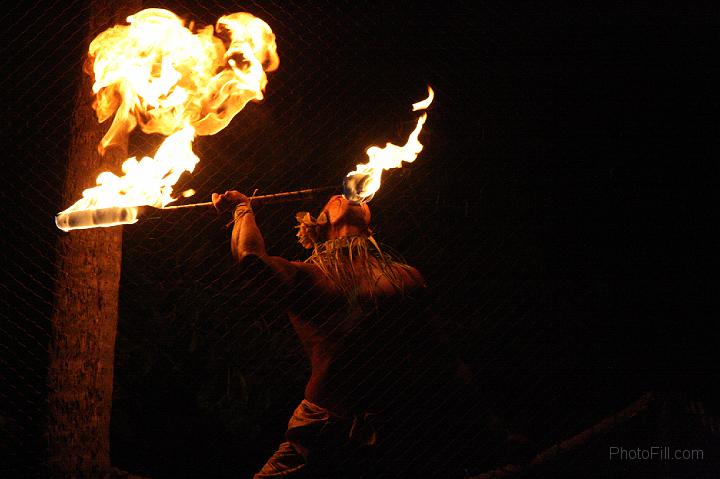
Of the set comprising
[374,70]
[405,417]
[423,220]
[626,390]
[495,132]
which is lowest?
[405,417]

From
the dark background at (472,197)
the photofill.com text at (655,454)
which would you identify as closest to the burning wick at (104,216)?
the dark background at (472,197)

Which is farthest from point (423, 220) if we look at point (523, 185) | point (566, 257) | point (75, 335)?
point (75, 335)

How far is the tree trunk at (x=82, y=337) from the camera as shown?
359cm

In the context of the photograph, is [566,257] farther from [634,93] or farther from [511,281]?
[634,93]

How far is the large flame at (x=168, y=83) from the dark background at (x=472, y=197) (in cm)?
56

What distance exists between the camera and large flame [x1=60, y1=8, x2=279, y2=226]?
3711mm

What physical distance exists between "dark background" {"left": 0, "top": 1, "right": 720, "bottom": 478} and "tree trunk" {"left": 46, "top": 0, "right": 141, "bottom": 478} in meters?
0.84

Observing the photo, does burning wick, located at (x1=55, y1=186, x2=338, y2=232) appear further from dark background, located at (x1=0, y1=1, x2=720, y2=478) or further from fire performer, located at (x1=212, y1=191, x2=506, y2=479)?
dark background, located at (x1=0, y1=1, x2=720, y2=478)

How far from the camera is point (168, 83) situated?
3.84m

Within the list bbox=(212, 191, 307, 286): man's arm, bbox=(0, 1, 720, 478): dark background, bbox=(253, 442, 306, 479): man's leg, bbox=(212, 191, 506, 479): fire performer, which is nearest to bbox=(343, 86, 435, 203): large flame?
bbox=(212, 191, 506, 479): fire performer

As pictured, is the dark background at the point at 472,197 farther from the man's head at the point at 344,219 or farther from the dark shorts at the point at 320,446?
the dark shorts at the point at 320,446

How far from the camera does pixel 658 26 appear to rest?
465cm

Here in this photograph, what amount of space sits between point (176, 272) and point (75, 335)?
4.83ft

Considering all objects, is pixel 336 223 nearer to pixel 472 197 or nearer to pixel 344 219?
pixel 344 219
